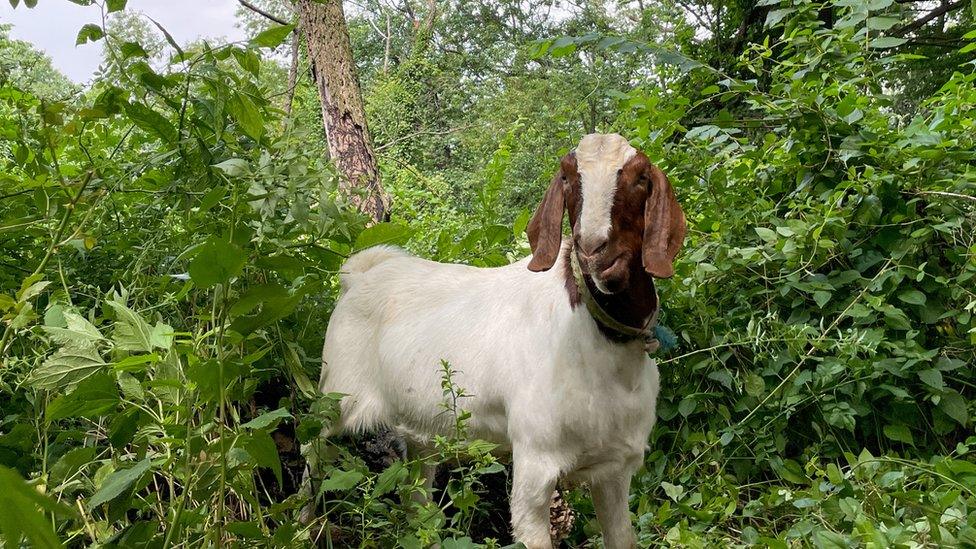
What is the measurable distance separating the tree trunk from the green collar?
3790 mm

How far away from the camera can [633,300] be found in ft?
9.18

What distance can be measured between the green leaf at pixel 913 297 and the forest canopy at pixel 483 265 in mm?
16

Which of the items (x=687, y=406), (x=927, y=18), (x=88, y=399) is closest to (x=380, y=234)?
(x=88, y=399)

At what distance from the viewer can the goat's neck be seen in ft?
9.05

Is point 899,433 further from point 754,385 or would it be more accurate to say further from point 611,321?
point 611,321

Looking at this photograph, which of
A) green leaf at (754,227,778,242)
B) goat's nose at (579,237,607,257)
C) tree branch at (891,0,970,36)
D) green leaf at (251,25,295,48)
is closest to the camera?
green leaf at (251,25,295,48)

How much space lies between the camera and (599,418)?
2.87 meters

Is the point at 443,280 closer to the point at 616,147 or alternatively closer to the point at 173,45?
the point at 616,147

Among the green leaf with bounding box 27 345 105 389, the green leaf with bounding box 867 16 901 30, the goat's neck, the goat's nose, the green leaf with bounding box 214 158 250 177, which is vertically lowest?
the goat's neck

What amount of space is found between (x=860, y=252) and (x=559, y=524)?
5.77 feet

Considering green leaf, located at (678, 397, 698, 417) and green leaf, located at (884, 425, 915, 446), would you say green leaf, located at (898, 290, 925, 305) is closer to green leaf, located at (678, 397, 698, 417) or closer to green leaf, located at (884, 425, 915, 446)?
green leaf, located at (884, 425, 915, 446)

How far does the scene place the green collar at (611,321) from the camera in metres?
2.80

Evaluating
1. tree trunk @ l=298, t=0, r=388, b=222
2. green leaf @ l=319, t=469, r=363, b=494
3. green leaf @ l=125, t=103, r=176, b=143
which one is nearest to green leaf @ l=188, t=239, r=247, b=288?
green leaf @ l=319, t=469, r=363, b=494

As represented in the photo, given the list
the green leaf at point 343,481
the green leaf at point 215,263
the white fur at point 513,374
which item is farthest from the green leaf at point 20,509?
the white fur at point 513,374
